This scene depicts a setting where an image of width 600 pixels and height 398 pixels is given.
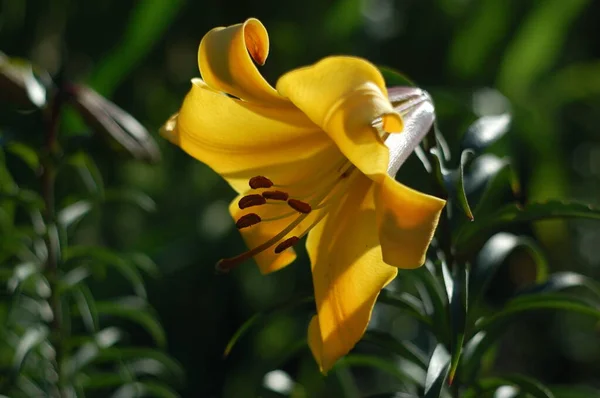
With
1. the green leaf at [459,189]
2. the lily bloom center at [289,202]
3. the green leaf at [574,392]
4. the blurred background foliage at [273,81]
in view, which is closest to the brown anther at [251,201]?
the lily bloom center at [289,202]

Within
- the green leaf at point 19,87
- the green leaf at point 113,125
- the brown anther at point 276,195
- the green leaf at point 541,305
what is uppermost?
the green leaf at point 19,87

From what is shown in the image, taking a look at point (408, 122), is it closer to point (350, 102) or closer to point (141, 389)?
point (350, 102)

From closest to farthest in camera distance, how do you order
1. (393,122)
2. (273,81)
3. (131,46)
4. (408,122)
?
(393,122), (408,122), (131,46), (273,81)

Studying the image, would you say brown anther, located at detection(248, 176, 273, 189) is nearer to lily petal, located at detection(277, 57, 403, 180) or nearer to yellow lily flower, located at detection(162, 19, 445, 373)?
yellow lily flower, located at detection(162, 19, 445, 373)

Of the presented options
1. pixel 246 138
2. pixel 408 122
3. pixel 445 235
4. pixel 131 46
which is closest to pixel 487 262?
pixel 445 235

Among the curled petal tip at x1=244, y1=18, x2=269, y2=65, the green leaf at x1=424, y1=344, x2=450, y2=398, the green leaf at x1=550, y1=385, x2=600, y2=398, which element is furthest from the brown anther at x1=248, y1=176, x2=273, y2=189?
the green leaf at x1=550, y1=385, x2=600, y2=398

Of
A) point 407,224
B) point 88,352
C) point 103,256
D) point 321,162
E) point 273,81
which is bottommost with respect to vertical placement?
point 273,81

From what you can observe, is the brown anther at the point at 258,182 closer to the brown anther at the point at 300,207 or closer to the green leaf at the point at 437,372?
the brown anther at the point at 300,207
